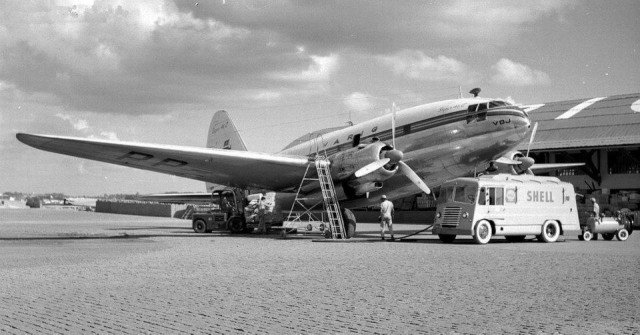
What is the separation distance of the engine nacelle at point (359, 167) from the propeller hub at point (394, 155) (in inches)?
16.0

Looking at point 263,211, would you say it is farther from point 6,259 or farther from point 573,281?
point 573,281

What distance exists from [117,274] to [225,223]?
60.9 feet

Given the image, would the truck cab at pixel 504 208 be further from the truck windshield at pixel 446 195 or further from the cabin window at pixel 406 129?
the cabin window at pixel 406 129

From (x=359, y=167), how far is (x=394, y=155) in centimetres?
158

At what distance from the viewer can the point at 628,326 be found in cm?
705

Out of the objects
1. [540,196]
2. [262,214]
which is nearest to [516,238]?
[540,196]

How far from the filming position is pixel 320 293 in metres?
9.55

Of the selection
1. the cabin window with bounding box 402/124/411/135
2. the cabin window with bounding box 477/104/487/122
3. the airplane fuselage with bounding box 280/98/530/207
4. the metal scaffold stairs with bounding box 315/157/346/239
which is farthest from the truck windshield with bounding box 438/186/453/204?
the metal scaffold stairs with bounding box 315/157/346/239

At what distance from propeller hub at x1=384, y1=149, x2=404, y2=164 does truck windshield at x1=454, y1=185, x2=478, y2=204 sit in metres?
2.30

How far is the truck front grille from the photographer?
21.6m

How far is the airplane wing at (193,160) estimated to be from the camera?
69.6 feet

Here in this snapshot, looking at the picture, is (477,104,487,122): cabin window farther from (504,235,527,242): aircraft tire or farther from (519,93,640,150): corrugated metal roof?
(519,93,640,150): corrugated metal roof

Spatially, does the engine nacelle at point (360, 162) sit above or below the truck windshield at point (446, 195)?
above

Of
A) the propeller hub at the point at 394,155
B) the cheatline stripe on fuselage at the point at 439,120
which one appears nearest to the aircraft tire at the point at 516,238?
the cheatline stripe on fuselage at the point at 439,120
